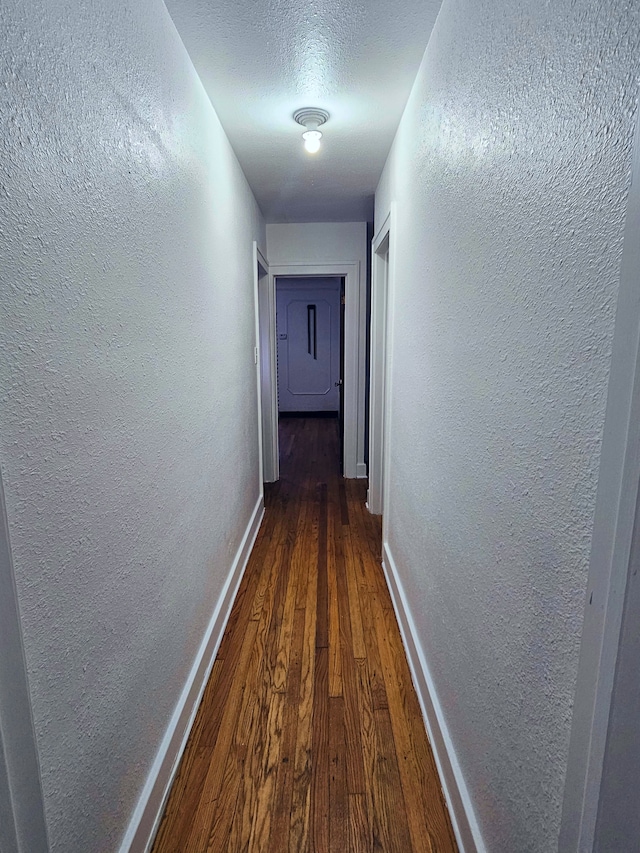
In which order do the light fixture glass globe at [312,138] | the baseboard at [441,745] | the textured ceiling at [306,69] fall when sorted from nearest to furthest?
the baseboard at [441,745]
the textured ceiling at [306,69]
the light fixture glass globe at [312,138]

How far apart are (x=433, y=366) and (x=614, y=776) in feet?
3.67

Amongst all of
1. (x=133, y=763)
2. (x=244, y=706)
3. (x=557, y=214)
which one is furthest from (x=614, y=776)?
(x=244, y=706)

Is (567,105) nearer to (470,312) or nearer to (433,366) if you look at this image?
(470,312)

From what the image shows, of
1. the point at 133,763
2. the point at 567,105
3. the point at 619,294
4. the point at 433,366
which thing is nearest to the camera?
the point at 619,294

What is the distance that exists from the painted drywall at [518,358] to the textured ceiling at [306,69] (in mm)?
185

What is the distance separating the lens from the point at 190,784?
1330 mm

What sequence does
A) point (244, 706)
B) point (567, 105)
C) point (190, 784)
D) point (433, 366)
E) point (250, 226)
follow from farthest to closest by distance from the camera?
point (250, 226) < point (244, 706) < point (433, 366) < point (190, 784) < point (567, 105)

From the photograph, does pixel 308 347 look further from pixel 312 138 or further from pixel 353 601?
pixel 353 601

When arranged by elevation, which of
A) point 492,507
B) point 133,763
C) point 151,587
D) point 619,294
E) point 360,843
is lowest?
point 360,843

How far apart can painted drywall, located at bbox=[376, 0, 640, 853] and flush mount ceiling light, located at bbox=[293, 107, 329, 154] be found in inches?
23.0

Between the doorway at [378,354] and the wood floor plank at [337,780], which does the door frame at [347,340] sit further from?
the wood floor plank at [337,780]

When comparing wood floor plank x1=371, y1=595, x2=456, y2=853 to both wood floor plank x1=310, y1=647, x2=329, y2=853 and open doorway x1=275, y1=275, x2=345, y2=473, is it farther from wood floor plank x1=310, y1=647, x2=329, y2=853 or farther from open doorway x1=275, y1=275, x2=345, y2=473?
open doorway x1=275, y1=275, x2=345, y2=473

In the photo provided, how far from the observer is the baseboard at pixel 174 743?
3.61 feet

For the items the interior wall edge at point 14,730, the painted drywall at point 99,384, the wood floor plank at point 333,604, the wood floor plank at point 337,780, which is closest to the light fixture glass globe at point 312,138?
the painted drywall at point 99,384
